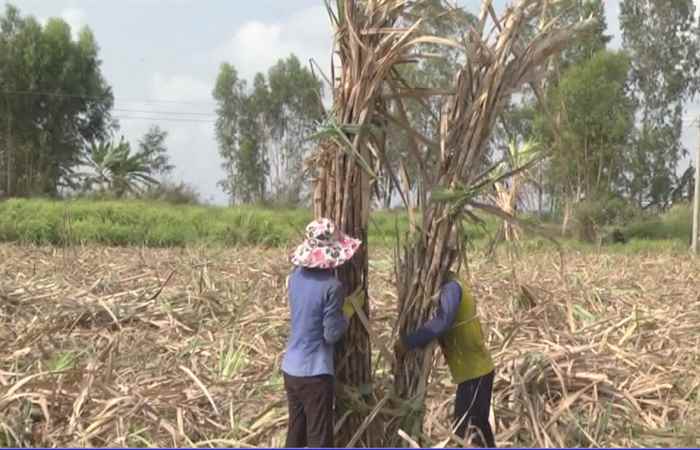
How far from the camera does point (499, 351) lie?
441 centimetres

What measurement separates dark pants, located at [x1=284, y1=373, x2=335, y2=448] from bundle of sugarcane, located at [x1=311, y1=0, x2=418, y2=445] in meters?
0.16

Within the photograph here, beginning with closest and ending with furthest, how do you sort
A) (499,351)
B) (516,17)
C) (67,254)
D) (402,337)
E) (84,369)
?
(516,17)
(402,337)
(84,369)
(499,351)
(67,254)

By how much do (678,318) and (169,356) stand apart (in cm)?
356

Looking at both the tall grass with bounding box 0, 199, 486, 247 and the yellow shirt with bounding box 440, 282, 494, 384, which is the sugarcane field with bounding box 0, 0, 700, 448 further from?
the tall grass with bounding box 0, 199, 486, 247

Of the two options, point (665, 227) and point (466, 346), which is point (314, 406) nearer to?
point (466, 346)

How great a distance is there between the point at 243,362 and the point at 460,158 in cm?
185

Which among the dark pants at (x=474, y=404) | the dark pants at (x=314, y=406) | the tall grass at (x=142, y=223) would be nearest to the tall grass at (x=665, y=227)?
the tall grass at (x=142, y=223)

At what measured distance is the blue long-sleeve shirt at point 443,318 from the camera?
10.1 ft

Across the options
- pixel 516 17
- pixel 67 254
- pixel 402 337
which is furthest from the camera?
pixel 67 254

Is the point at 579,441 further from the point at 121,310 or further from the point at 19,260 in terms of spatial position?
the point at 19,260

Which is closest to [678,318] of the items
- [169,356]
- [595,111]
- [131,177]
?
[169,356]

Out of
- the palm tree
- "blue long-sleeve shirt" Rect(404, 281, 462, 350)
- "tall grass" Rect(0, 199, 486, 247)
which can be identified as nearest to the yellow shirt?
"blue long-sleeve shirt" Rect(404, 281, 462, 350)

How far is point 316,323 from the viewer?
3066 mm

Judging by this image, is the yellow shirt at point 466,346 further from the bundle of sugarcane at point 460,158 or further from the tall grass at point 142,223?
the tall grass at point 142,223
